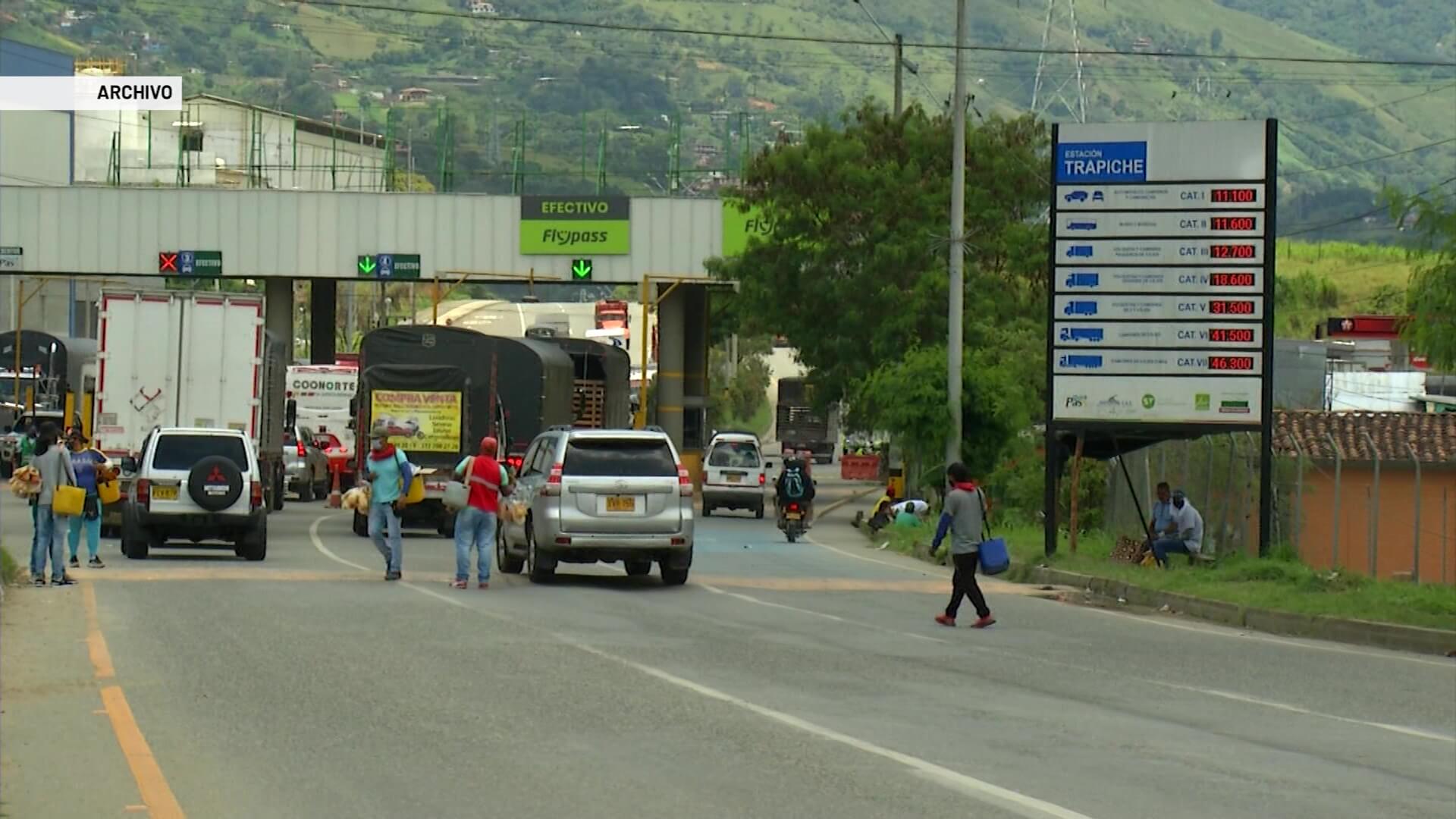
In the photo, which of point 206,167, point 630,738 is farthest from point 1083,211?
point 206,167

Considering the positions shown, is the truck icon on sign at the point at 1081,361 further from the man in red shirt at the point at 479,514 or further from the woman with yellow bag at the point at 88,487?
the woman with yellow bag at the point at 88,487

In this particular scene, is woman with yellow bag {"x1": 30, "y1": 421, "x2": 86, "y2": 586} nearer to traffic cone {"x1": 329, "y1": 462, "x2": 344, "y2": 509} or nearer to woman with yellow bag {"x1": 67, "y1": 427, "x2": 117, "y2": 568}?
woman with yellow bag {"x1": 67, "y1": 427, "x2": 117, "y2": 568}

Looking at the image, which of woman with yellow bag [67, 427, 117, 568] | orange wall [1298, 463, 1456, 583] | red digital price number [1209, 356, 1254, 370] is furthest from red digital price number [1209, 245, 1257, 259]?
woman with yellow bag [67, 427, 117, 568]

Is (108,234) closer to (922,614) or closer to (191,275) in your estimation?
(191,275)

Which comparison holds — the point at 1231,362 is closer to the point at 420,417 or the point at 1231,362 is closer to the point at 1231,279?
the point at 1231,279

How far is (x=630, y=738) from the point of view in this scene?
496 inches

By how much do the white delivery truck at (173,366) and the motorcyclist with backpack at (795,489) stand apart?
33.5 ft

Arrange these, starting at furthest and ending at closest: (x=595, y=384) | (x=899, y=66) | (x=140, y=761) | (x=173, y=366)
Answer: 1. (x=899, y=66)
2. (x=595, y=384)
3. (x=173, y=366)
4. (x=140, y=761)

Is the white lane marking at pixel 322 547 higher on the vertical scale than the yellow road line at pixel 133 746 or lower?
lower

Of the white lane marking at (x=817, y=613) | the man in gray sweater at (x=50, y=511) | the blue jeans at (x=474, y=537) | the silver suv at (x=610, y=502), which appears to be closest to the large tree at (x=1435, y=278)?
the white lane marking at (x=817, y=613)

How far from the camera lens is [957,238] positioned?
124 feet

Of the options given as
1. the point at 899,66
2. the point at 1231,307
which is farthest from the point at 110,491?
the point at 899,66

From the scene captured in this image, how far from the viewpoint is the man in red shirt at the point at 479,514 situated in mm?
23859

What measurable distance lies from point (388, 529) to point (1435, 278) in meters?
12.5
